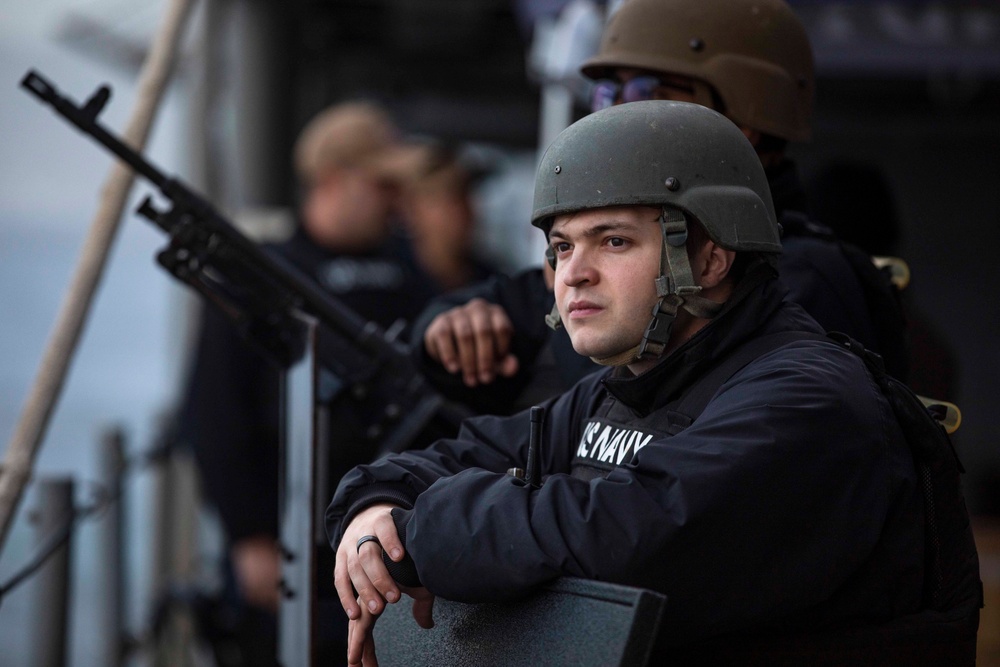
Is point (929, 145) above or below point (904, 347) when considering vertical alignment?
above

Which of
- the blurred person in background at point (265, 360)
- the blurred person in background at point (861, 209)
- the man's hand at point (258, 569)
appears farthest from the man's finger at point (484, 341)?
the man's hand at point (258, 569)

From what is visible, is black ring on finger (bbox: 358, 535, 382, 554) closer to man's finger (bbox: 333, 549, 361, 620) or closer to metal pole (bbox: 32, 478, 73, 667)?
man's finger (bbox: 333, 549, 361, 620)

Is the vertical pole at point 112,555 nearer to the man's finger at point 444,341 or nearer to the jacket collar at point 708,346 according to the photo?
the man's finger at point 444,341

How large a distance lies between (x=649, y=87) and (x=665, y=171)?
2.81ft

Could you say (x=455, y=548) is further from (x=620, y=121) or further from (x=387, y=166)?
(x=387, y=166)

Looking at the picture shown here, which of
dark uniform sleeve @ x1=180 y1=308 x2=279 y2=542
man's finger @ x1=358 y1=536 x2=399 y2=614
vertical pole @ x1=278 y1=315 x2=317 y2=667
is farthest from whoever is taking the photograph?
dark uniform sleeve @ x1=180 y1=308 x2=279 y2=542

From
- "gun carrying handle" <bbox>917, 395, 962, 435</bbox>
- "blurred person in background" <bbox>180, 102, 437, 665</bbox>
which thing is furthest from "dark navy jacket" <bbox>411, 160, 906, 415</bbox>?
"blurred person in background" <bbox>180, 102, 437, 665</bbox>

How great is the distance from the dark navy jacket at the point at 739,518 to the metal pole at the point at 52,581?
2.34 meters

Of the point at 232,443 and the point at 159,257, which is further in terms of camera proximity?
the point at 232,443

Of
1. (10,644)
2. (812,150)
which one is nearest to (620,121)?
(10,644)

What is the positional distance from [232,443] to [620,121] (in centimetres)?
322

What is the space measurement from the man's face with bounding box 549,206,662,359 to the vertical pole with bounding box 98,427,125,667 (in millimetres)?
3712

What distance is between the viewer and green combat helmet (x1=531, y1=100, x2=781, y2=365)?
2061mm

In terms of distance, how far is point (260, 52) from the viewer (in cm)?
921
